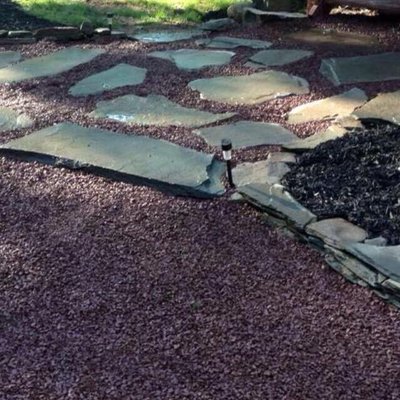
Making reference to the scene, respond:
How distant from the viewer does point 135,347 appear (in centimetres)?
297

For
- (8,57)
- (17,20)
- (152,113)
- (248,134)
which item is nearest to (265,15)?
(8,57)

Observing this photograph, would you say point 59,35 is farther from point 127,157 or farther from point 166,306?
point 166,306

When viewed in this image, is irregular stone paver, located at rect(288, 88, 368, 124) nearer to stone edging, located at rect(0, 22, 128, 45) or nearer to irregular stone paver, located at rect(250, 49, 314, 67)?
irregular stone paver, located at rect(250, 49, 314, 67)

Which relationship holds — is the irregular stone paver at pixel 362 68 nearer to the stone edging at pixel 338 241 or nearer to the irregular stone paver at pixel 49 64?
the irregular stone paver at pixel 49 64

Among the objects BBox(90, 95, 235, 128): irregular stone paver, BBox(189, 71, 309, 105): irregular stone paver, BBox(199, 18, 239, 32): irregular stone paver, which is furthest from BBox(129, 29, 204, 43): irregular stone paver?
BBox(90, 95, 235, 128): irregular stone paver

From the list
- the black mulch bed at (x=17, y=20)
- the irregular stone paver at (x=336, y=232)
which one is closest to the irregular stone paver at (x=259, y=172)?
the irregular stone paver at (x=336, y=232)

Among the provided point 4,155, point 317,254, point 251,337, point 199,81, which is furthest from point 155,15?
point 251,337

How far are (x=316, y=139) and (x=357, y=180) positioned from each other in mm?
654

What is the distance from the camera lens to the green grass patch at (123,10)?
8.19 m

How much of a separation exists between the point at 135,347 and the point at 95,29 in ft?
16.3

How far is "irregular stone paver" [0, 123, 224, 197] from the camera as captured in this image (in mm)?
4148

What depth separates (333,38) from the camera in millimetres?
6895

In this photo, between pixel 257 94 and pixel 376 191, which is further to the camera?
pixel 257 94

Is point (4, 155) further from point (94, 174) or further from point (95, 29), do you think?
point (95, 29)
